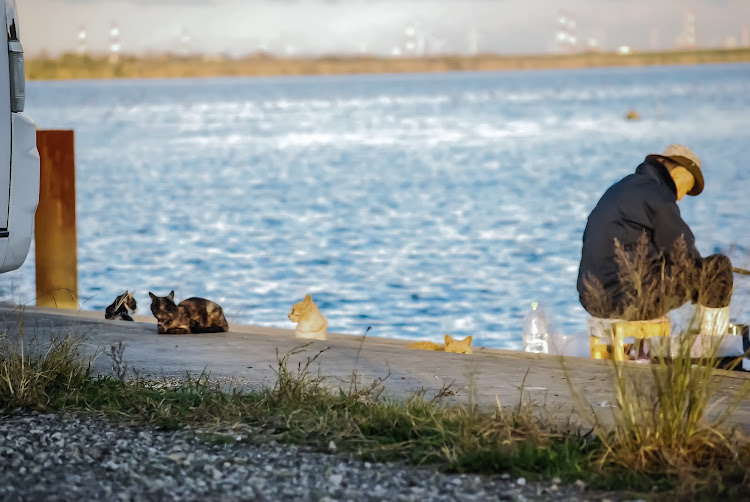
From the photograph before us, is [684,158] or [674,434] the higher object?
[684,158]

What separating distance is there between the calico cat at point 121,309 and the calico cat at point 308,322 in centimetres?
129

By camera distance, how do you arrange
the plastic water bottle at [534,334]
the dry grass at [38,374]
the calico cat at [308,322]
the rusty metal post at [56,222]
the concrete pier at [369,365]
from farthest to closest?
the rusty metal post at [56,222]
the plastic water bottle at [534,334]
the calico cat at [308,322]
the concrete pier at [369,365]
the dry grass at [38,374]

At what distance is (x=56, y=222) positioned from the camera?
904cm

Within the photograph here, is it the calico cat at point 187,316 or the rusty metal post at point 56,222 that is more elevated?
the rusty metal post at point 56,222

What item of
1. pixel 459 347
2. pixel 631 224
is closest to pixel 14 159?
pixel 459 347

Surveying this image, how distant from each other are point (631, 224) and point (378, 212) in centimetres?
2599

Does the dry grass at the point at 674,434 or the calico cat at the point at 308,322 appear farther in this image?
the calico cat at the point at 308,322

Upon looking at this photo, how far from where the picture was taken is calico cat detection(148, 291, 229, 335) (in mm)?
7215

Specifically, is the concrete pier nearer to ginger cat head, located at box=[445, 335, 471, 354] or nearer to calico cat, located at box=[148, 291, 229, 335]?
calico cat, located at box=[148, 291, 229, 335]

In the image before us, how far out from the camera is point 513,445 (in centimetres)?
449

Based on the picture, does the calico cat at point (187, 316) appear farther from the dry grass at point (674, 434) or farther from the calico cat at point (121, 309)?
the dry grass at point (674, 434)

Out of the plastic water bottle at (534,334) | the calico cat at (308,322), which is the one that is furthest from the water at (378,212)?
the calico cat at (308,322)

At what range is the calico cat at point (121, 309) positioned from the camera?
27.1ft

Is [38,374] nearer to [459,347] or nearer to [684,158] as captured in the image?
[459,347]
